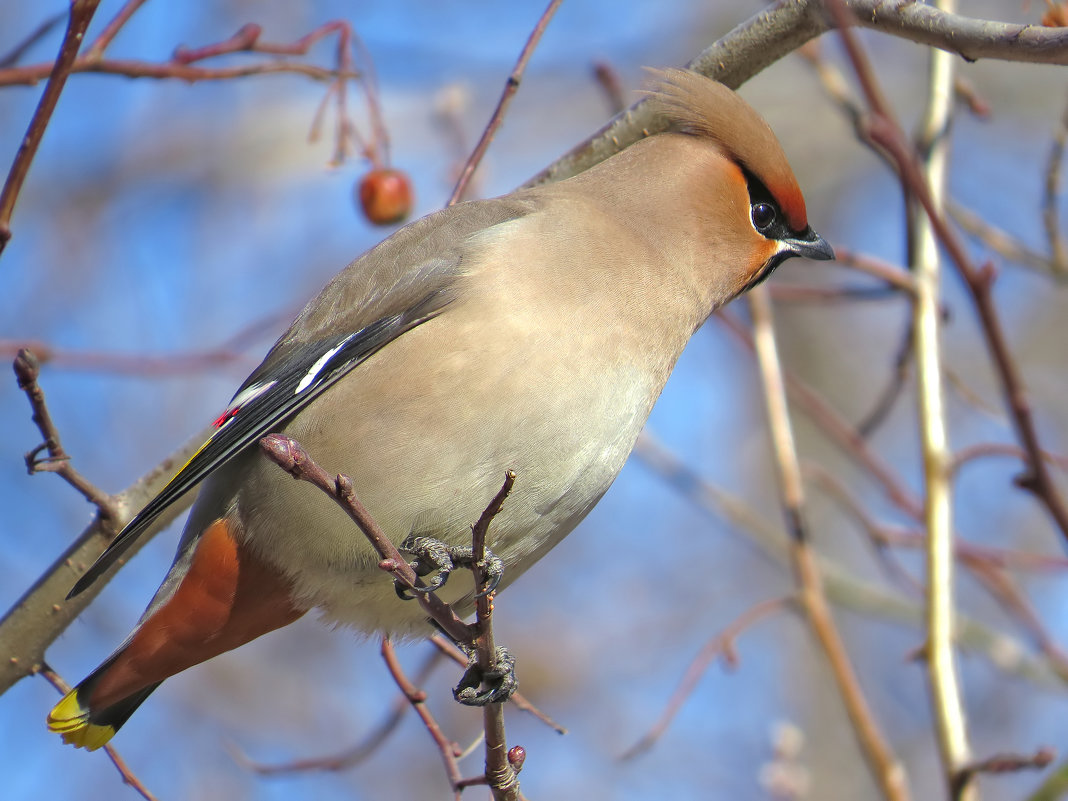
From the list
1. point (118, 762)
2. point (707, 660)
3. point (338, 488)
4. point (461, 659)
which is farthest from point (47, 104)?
point (707, 660)

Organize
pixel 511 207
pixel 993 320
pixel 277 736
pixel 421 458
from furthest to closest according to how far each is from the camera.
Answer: pixel 277 736 → pixel 511 207 → pixel 421 458 → pixel 993 320

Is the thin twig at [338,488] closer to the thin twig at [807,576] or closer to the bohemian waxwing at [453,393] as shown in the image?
the bohemian waxwing at [453,393]

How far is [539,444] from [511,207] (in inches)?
30.6

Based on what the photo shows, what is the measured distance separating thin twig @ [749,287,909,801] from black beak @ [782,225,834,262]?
0.21 metres

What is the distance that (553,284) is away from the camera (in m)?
3.11

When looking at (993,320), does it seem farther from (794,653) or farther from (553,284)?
(794,653)

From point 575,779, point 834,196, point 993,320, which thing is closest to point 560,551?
point 575,779

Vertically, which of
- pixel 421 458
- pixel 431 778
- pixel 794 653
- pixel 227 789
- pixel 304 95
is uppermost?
pixel 304 95

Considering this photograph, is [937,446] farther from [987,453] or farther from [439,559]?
[439,559]

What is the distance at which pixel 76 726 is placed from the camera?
334 centimetres

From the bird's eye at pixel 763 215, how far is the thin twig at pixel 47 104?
2045 millimetres

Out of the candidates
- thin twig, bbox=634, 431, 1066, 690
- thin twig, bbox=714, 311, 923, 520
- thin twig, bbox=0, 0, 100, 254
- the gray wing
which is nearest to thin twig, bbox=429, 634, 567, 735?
the gray wing

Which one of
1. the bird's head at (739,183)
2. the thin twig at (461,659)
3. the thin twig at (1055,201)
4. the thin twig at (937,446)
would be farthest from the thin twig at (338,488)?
the thin twig at (1055,201)

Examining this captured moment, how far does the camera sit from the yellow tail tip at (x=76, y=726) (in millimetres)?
3301
